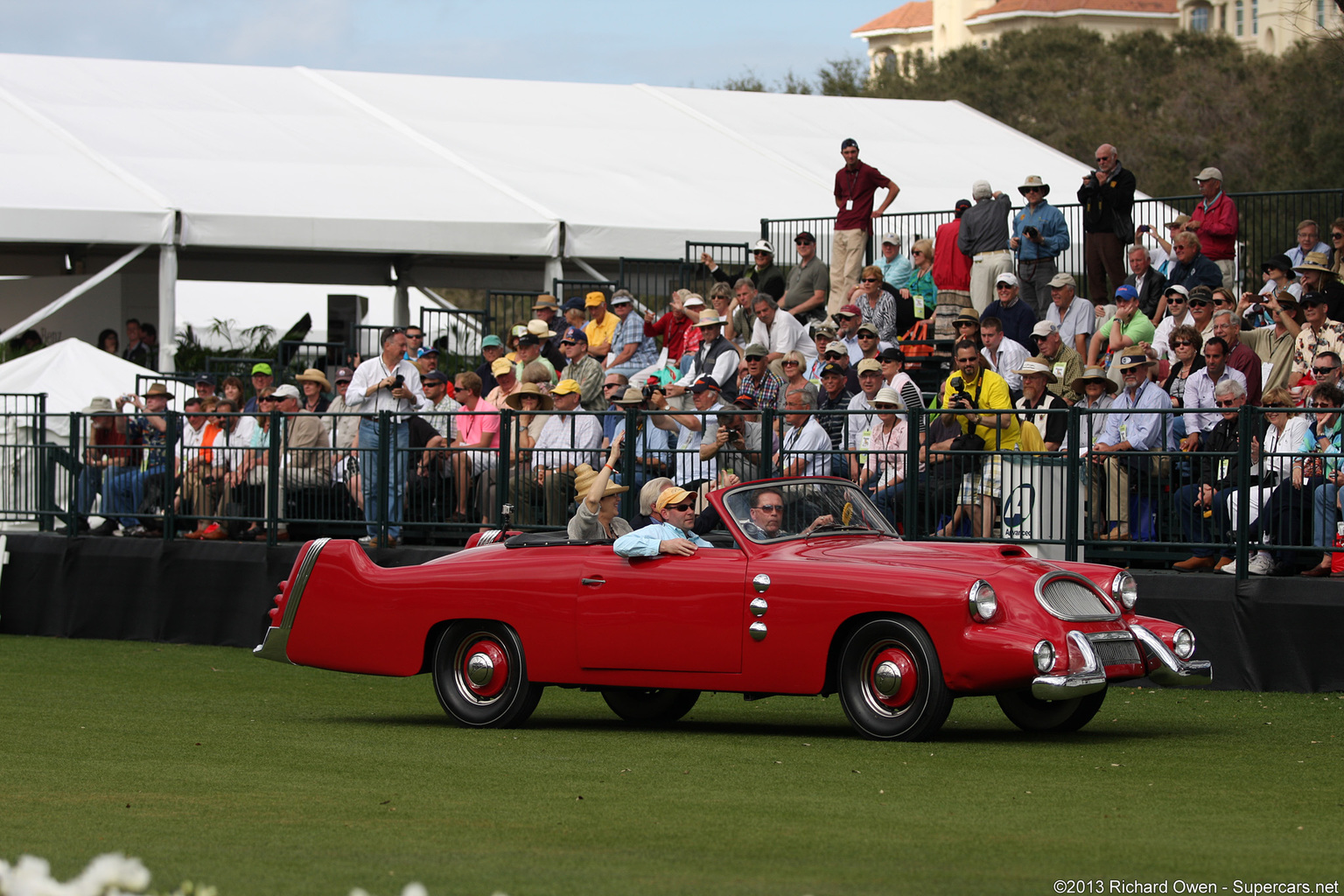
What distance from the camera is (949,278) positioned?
2036cm

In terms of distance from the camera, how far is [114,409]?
20734 millimetres

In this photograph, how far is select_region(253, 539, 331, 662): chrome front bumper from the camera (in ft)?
37.5

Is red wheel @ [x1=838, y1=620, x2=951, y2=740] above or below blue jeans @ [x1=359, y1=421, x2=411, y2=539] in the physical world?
below

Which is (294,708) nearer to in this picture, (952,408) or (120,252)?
(952,408)

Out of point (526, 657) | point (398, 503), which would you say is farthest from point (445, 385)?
point (526, 657)

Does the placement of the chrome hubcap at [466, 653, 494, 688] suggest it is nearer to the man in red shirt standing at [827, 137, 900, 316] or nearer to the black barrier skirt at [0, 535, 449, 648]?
the black barrier skirt at [0, 535, 449, 648]

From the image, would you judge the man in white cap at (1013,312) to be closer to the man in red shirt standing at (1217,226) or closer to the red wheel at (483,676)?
the man in red shirt standing at (1217,226)

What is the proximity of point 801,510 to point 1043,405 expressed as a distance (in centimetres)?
468

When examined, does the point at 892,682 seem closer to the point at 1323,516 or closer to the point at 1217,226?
the point at 1323,516

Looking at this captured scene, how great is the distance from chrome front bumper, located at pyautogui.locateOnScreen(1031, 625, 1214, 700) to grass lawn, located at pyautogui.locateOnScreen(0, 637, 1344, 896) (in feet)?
1.11

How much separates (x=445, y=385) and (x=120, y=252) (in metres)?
13.9

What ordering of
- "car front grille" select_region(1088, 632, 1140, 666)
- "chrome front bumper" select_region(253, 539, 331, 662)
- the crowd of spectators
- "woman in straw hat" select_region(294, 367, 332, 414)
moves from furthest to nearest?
"woman in straw hat" select_region(294, 367, 332, 414) → the crowd of spectators → "chrome front bumper" select_region(253, 539, 331, 662) → "car front grille" select_region(1088, 632, 1140, 666)

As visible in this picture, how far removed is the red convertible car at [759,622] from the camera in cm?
936

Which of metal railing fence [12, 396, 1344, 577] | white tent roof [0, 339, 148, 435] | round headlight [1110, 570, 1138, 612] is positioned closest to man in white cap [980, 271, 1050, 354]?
metal railing fence [12, 396, 1344, 577]
